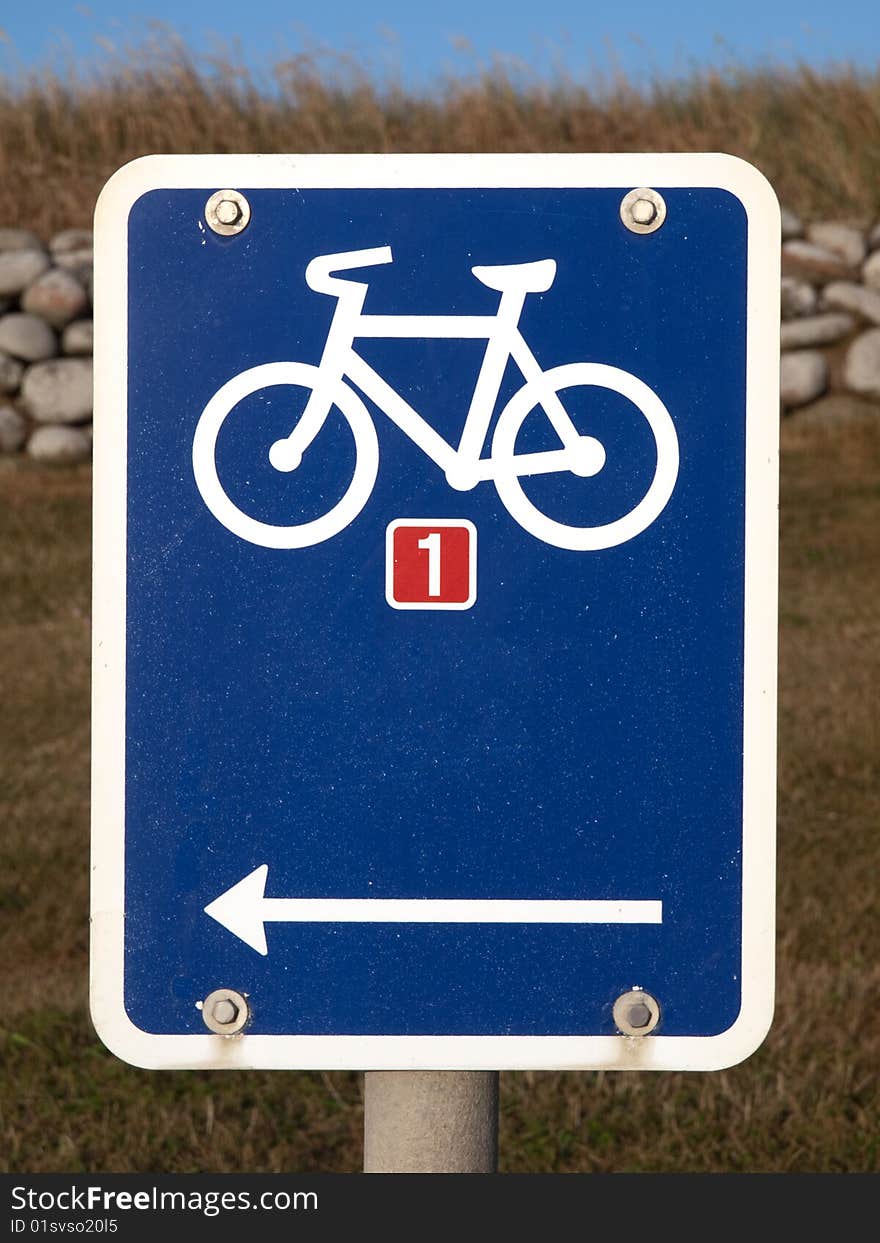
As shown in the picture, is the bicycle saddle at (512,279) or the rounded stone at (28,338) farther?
the rounded stone at (28,338)

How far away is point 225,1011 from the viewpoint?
4.10 ft

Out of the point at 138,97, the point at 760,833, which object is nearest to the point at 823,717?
the point at 760,833

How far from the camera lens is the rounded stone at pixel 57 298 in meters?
7.35

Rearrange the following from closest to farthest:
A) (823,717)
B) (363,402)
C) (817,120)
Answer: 1. (363,402)
2. (823,717)
3. (817,120)

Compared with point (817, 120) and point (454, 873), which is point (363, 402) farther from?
point (817, 120)

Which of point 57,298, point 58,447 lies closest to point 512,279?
point 58,447

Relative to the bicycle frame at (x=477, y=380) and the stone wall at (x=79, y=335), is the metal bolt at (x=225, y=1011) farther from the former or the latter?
the stone wall at (x=79, y=335)

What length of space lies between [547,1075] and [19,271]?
5779 mm

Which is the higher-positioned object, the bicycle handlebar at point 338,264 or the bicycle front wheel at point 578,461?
the bicycle handlebar at point 338,264

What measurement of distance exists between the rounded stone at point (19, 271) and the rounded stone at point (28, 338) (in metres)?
0.23

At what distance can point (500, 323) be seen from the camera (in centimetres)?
124

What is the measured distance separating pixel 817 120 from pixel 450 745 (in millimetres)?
8235

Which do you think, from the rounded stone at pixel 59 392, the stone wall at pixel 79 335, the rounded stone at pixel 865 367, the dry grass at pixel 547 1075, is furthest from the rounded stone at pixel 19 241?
the rounded stone at pixel 865 367

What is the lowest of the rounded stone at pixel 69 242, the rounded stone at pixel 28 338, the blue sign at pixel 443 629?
the blue sign at pixel 443 629
